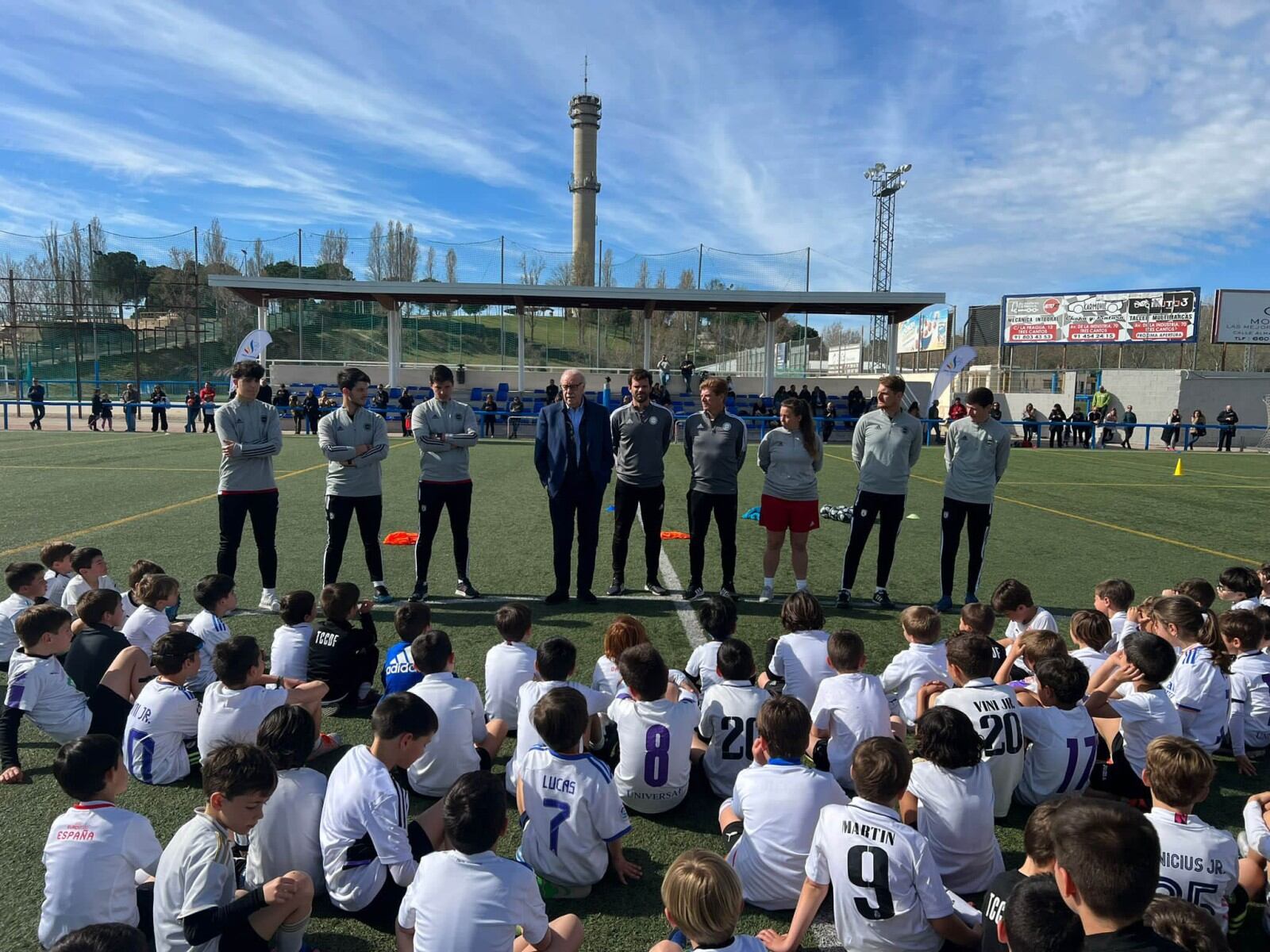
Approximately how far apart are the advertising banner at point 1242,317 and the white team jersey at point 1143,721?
4296 cm

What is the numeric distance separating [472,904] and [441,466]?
4.95m

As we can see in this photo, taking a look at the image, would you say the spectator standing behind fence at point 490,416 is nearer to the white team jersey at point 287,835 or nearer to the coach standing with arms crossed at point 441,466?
the coach standing with arms crossed at point 441,466

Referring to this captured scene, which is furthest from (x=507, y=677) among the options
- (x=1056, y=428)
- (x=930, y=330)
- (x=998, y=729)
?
(x=930, y=330)

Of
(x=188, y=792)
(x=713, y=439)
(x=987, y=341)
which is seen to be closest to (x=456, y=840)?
(x=188, y=792)

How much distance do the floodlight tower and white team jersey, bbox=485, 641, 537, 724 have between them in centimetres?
7224

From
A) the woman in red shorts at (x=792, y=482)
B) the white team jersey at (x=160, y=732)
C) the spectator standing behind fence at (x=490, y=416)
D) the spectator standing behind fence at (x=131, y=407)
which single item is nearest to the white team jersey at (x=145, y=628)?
the white team jersey at (x=160, y=732)

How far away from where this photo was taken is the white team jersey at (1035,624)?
15.9ft

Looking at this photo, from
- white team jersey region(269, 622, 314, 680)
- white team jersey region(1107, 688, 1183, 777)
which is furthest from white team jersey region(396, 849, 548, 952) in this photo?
white team jersey region(1107, 688, 1183, 777)

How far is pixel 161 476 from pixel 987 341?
173 feet

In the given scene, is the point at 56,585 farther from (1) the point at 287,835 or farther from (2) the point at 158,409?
(2) the point at 158,409

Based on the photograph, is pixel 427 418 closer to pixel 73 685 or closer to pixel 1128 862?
pixel 73 685

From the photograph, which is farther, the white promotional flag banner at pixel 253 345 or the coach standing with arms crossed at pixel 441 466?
the white promotional flag banner at pixel 253 345

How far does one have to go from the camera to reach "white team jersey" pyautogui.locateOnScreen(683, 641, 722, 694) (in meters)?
4.12

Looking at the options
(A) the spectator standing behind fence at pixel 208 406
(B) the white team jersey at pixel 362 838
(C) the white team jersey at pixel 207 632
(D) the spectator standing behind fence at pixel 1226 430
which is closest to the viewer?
(B) the white team jersey at pixel 362 838
